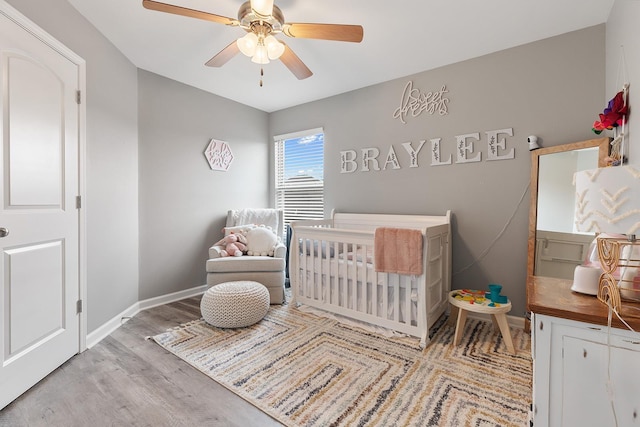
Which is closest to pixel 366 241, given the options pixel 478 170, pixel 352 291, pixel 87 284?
pixel 352 291

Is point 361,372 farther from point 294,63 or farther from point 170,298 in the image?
point 170,298

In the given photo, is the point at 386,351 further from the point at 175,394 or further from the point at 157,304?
the point at 157,304

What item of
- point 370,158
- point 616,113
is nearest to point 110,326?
point 370,158

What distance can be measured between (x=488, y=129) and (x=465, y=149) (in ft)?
0.78

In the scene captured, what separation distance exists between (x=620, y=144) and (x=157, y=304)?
12.8 feet

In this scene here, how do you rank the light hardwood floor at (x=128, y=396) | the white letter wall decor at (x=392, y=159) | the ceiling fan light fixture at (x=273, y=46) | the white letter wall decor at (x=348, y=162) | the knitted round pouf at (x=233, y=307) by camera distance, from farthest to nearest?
1. the white letter wall decor at (x=348, y=162)
2. the white letter wall decor at (x=392, y=159)
3. the knitted round pouf at (x=233, y=307)
4. the ceiling fan light fixture at (x=273, y=46)
5. the light hardwood floor at (x=128, y=396)

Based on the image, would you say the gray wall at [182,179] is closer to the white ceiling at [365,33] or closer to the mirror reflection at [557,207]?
the white ceiling at [365,33]

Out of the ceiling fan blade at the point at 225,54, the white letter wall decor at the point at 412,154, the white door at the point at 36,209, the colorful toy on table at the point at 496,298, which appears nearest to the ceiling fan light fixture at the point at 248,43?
the ceiling fan blade at the point at 225,54

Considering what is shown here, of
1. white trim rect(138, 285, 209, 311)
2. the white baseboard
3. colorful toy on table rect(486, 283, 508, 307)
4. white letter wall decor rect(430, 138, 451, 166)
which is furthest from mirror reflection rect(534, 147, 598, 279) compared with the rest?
the white baseboard

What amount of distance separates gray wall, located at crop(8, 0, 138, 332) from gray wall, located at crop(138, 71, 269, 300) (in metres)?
0.13

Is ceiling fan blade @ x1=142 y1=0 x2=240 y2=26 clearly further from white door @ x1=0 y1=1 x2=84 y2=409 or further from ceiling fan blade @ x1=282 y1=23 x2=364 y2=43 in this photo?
white door @ x1=0 y1=1 x2=84 y2=409

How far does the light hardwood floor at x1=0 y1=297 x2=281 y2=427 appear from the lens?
1.41 m

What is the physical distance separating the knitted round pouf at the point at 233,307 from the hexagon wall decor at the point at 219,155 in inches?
65.2

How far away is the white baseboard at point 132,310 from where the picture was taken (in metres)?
2.18
